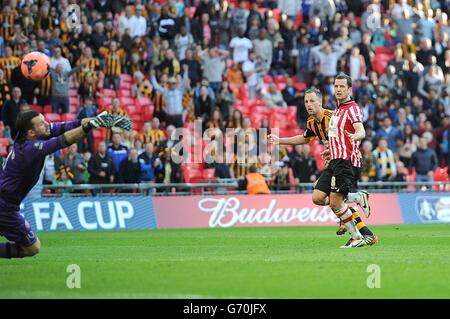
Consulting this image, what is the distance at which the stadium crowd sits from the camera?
27656 millimetres

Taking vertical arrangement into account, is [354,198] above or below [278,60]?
below

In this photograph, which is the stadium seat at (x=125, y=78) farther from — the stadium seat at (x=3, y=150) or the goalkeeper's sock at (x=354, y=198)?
the goalkeeper's sock at (x=354, y=198)

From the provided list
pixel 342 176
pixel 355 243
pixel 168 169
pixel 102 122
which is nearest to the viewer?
pixel 102 122

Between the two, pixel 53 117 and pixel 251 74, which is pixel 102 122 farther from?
pixel 251 74

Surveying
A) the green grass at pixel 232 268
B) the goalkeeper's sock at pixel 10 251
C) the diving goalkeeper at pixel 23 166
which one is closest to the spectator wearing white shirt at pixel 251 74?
the green grass at pixel 232 268

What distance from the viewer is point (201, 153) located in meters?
28.1

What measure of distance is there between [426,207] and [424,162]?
1.78 metres

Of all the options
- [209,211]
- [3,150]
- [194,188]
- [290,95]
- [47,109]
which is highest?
[290,95]

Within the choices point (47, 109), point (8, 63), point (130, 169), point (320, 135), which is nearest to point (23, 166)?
point (320, 135)

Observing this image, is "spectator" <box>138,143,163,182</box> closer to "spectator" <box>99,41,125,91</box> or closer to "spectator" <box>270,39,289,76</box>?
"spectator" <box>99,41,125,91</box>

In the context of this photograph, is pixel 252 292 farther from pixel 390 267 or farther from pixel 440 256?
pixel 440 256

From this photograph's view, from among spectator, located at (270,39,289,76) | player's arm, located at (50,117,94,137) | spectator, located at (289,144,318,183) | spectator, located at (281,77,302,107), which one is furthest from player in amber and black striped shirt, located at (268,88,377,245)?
spectator, located at (270,39,289,76)

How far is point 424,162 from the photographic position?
98.8 feet

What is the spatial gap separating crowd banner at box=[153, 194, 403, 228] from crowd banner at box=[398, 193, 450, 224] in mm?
289
